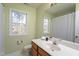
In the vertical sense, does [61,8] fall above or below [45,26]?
above

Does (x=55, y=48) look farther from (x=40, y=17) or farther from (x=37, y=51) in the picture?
(x=40, y=17)

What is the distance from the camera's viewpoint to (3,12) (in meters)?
1.30

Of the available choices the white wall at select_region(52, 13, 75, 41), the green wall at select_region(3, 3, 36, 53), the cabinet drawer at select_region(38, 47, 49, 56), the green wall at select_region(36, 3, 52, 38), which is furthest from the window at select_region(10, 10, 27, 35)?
the white wall at select_region(52, 13, 75, 41)

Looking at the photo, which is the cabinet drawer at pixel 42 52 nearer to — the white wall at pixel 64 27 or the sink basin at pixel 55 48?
the sink basin at pixel 55 48

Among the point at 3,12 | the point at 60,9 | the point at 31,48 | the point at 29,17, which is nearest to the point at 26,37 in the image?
the point at 31,48

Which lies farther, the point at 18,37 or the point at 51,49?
the point at 18,37

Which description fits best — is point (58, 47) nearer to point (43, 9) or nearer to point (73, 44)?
point (73, 44)

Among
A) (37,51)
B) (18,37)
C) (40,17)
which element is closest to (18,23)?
(18,37)

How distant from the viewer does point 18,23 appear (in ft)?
4.35

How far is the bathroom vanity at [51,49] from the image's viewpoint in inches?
46.4

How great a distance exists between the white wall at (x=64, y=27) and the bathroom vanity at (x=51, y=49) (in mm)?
99

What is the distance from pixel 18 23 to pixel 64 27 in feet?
2.20

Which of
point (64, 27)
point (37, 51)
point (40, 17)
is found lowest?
point (37, 51)

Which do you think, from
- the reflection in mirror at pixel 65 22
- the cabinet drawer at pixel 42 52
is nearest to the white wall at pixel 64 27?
the reflection in mirror at pixel 65 22
